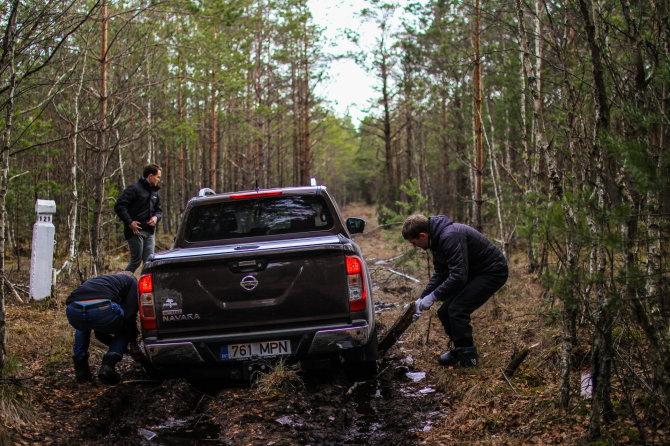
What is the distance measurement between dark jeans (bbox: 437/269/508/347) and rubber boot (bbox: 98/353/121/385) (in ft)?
10.6

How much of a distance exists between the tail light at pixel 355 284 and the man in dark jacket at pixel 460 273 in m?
1.10

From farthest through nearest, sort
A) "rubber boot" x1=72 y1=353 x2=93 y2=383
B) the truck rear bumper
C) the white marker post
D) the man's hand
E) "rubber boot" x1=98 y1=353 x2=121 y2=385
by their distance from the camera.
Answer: the man's hand < the white marker post < "rubber boot" x1=72 y1=353 x2=93 y2=383 < "rubber boot" x1=98 y1=353 x2=121 y2=385 < the truck rear bumper

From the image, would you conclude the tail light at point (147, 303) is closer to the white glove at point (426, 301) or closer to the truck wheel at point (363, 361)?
the truck wheel at point (363, 361)

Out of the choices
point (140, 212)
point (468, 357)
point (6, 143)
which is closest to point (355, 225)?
point (468, 357)

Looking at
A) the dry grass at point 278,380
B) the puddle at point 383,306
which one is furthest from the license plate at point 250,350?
the puddle at point 383,306

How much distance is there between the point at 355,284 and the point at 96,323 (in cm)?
240

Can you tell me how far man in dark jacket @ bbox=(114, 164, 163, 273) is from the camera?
26.0 ft

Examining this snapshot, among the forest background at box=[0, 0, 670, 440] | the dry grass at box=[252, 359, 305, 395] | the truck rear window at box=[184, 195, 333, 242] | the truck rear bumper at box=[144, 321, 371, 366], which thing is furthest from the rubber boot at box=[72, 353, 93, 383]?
the dry grass at box=[252, 359, 305, 395]

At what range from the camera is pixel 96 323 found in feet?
15.5

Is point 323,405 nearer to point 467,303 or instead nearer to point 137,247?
point 467,303

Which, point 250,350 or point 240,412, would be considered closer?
point 240,412

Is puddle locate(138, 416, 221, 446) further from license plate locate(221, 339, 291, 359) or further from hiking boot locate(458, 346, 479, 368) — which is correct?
hiking boot locate(458, 346, 479, 368)

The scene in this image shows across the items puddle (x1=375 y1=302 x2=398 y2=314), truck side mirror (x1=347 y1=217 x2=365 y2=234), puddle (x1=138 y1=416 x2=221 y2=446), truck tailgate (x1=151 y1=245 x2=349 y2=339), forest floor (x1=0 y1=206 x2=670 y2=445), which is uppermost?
truck side mirror (x1=347 y1=217 x2=365 y2=234)

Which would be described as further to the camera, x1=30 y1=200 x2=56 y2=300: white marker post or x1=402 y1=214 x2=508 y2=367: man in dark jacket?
x1=30 y1=200 x2=56 y2=300: white marker post
